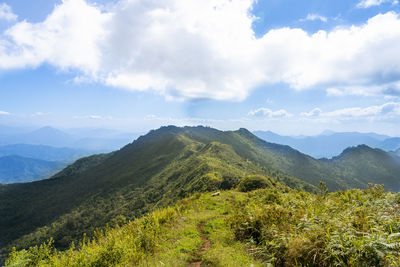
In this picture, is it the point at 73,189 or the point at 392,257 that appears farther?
the point at 73,189

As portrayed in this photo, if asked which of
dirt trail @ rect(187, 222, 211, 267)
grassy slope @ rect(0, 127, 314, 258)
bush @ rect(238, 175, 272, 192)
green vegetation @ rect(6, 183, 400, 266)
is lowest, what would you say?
grassy slope @ rect(0, 127, 314, 258)

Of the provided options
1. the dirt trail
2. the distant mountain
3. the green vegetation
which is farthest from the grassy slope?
the green vegetation

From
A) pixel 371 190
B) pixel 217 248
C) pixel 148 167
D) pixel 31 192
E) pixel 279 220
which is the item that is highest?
pixel 371 190

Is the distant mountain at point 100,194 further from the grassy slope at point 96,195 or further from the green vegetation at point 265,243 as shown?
the green vegetation at point 265,243

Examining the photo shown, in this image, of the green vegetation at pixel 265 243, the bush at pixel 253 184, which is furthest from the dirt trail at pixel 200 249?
the bush at pixel 253 184

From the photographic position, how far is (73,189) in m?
179

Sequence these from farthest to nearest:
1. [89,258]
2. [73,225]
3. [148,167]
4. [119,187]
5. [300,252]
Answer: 1. [148,167]
2. [119,187]
3. [73,225]
4. [89,258]
5. [300,252]

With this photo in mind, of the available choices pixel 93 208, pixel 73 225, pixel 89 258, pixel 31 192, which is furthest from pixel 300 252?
pixel 31 192

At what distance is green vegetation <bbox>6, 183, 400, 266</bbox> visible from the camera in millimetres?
4754

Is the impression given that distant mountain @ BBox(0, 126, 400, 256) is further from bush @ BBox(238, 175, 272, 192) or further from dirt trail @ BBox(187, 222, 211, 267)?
dirt trail @ BBox(187, 222, 211, 267)

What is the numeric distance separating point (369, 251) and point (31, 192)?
258 m

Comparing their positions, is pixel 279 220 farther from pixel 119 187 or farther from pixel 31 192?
pixel 31 192

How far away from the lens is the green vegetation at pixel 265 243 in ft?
15.6

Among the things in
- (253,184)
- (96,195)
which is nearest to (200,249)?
(253,184)
